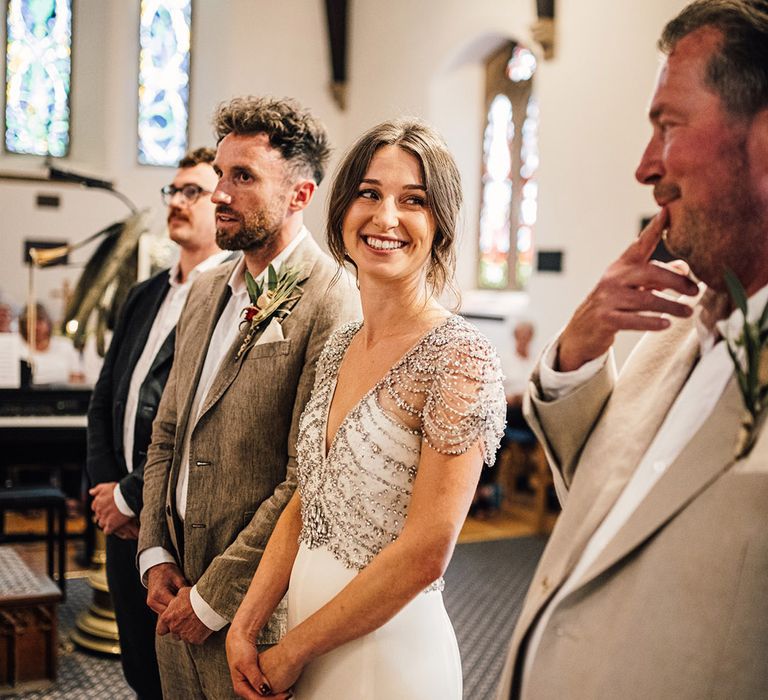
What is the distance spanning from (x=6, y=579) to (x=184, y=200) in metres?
1.83

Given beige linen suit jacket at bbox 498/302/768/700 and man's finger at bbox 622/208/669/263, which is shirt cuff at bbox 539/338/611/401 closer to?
beige linen suit jacket at bbox 498/302/768/700

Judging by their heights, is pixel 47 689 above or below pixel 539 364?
below

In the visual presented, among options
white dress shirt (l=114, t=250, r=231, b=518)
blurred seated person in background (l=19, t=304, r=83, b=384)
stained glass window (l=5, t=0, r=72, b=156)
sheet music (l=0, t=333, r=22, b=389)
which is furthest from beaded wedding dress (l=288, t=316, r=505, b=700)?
stained glass window (l=5, t=0, r=72, b=156)

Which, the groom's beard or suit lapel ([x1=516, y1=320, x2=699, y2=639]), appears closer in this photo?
suit lapel ([x1=516, y1=320, x2=699, y2=639])

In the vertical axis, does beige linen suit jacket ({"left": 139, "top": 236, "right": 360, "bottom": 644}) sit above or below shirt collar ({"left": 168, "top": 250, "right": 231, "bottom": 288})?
below

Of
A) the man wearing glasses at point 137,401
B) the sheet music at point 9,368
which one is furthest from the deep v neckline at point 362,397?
the sheet music at point 9,368

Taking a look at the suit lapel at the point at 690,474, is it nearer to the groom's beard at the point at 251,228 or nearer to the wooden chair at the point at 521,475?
the groom's beard at the point at 251,228

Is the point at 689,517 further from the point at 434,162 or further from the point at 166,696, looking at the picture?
the point at 166,696

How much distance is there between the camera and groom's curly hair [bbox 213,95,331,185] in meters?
2.27

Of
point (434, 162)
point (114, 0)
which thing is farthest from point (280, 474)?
point (114, 0)

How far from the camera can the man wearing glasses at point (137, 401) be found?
8.89ft

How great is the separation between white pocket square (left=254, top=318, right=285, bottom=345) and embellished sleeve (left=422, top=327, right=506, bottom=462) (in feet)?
1.84

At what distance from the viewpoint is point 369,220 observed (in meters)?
1.71

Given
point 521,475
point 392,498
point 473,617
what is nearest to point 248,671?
point 392,498
